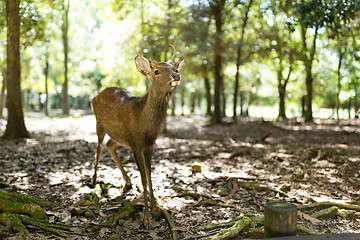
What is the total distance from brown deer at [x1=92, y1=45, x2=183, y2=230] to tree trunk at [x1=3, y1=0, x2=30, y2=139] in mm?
6044

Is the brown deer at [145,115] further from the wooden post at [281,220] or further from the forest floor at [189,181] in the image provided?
the wooden post at [281,220]

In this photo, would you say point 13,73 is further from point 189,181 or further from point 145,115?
point 145,115

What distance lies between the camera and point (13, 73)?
9.50 meters

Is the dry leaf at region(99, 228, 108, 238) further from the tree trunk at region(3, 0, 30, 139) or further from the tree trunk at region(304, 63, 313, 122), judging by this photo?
the tree trunk at region(304, 63, 313, 122)

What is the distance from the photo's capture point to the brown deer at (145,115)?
3996 millimetres

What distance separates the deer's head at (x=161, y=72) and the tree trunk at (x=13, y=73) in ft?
23.3

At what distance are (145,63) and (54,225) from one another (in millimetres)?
2337

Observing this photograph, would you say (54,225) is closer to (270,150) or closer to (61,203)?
(61,203)

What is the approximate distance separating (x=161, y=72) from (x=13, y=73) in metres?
7.42

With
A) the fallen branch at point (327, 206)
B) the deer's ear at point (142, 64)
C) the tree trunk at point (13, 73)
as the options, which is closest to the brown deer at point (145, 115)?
the deer's ear at point (142, 64)

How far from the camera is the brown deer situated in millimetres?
3996

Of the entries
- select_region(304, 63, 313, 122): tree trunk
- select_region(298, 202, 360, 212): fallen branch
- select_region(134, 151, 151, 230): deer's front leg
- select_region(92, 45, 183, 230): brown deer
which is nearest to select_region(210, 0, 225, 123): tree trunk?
select_region(304, 63, 313, 122): tree trunk

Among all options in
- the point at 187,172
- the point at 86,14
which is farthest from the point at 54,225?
the point at 86,14

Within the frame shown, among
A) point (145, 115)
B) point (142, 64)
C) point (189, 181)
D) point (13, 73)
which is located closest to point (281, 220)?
point (145, 115)
